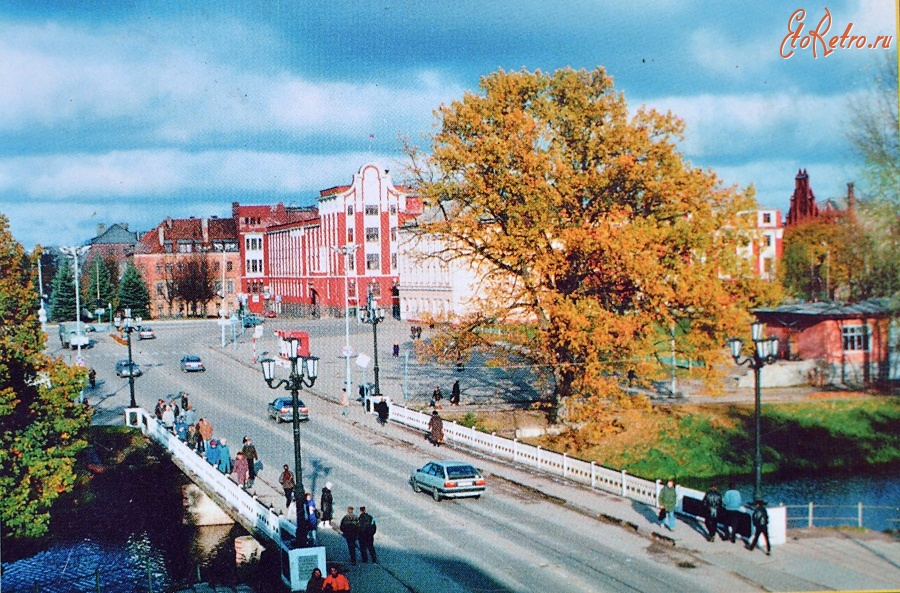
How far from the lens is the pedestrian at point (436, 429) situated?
24328 millimetres

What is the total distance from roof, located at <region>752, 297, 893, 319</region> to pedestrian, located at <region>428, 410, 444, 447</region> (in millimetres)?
9786

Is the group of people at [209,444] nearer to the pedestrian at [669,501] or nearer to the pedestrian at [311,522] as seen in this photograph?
the pedestrian at [311,522]

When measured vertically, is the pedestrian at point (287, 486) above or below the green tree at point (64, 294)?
below

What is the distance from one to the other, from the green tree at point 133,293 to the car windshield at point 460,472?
1781 inches

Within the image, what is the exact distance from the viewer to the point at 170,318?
206 feet

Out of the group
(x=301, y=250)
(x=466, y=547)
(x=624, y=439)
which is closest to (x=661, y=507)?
(x=466, y=547)

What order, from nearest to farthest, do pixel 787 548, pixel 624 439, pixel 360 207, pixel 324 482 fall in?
pixel 787 548
pixel 324 482
pixel 624 439
pixel 360 207

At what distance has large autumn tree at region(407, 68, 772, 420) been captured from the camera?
2253 cm

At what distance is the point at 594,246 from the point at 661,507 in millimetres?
8190

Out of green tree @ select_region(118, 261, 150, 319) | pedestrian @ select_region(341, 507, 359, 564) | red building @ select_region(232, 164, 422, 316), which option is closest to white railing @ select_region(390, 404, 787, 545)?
pedestrian @ select_region(341, 507, 359, 564)

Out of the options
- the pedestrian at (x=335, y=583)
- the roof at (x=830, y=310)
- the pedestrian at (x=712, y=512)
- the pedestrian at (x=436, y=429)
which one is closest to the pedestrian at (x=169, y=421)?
the pedestrian at (x=436, y=429)

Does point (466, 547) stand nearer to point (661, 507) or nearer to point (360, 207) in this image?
point (661, 507)

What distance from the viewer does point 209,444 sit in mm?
22359

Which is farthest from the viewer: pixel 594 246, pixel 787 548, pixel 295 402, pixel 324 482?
pixel 594 246
